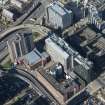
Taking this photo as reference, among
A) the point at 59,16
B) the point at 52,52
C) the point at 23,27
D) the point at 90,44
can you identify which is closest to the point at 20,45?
the point at 52,52

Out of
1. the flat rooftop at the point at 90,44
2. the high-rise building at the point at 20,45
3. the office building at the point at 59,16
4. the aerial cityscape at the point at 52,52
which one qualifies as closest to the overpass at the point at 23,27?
the aerial cityscape at the point at 52,52

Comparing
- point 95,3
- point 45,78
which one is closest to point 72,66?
point 45,78

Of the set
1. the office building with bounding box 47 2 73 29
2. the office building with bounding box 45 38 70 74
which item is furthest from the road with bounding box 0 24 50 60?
the office building with bounding box 45 38 70 74

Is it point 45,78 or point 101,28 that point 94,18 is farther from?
point 45,78

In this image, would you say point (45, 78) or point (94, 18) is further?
point (94, 18)

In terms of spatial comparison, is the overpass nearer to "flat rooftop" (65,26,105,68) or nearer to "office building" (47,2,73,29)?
"office building" (47,2,73,29)

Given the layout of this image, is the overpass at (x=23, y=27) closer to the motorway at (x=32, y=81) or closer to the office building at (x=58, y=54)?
the office building at (x=58, y=54)
